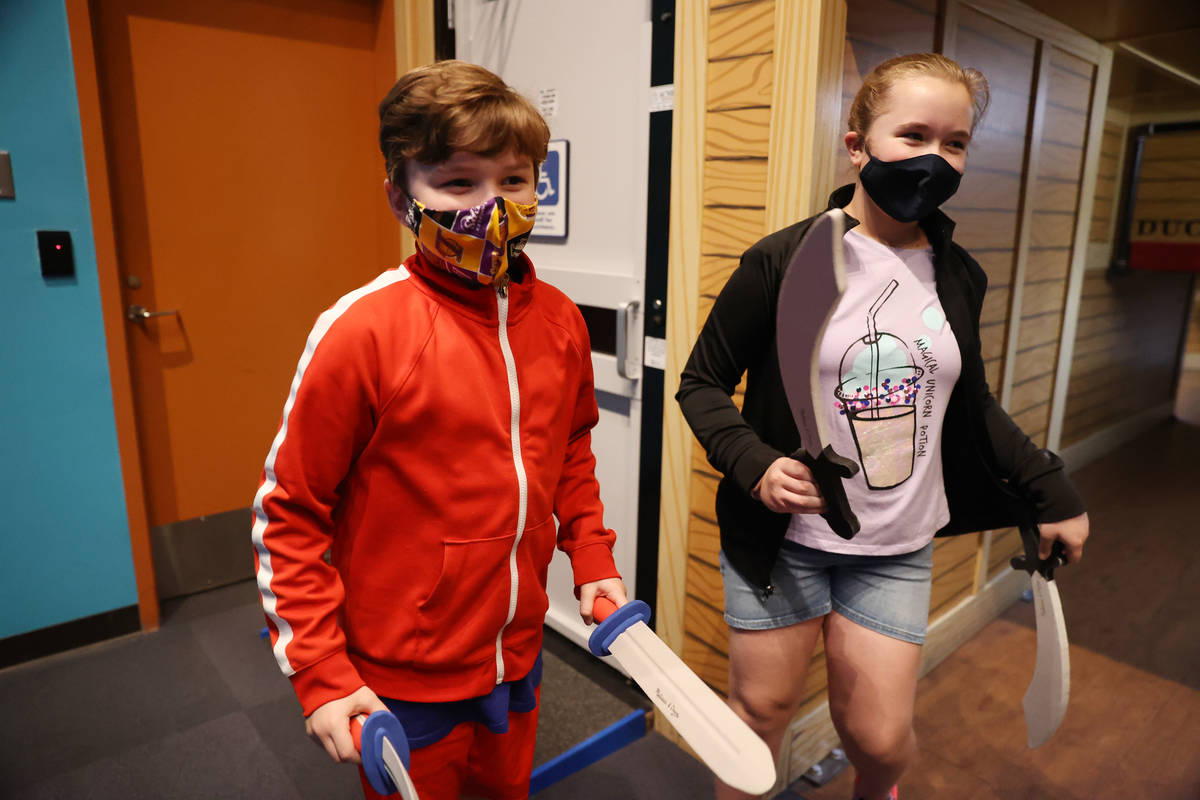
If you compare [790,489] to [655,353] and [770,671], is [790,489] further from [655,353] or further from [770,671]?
[655,353]

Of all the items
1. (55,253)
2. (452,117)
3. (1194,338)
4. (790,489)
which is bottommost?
(1194,338)

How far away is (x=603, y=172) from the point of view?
208 centimetres

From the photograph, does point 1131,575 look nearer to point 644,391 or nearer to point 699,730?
point 644,391

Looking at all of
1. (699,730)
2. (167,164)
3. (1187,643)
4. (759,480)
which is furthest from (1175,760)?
(167,164)

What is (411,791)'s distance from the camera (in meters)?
0.74

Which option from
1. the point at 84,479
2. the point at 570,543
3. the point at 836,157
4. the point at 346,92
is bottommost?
the point at 84,479

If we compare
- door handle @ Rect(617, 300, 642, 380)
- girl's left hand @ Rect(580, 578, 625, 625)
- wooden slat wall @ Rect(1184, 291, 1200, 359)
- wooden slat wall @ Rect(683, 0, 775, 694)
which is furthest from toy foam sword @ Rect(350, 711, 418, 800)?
wooden slat wall @ Rect(1184, 291, 1200, 359)

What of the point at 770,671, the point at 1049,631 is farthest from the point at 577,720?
the point at 1049,631

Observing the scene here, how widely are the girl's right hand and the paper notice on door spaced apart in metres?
0.86

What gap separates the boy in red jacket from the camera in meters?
0.85

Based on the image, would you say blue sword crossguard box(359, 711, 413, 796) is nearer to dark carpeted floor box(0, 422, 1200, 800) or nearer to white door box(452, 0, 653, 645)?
dark carpeted floor box(0, 422, 1200, 800)

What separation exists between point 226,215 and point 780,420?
7.25 ft

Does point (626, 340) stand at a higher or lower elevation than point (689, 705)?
higher

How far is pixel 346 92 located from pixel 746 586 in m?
2.40
